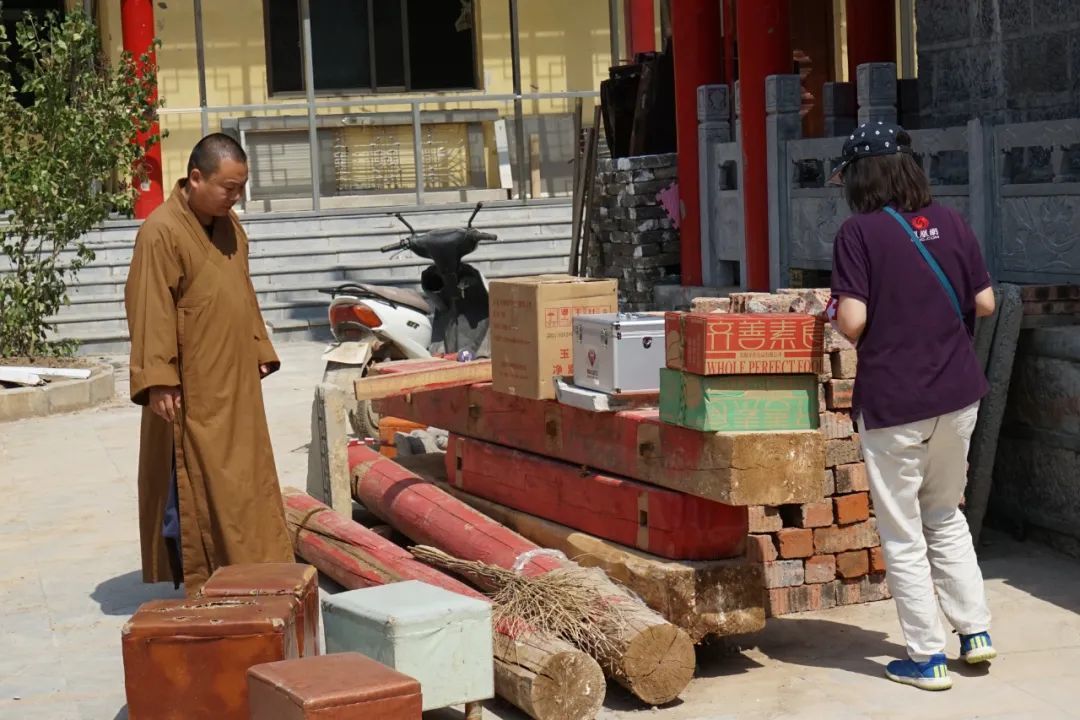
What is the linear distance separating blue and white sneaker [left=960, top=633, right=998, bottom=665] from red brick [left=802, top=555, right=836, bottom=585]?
868mm

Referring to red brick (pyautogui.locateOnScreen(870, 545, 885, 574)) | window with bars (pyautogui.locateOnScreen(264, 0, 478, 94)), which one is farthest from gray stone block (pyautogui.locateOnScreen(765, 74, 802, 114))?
window with bars (pyautogui.locateOnScreen(264, 0, 478, 94))

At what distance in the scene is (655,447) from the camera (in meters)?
5.93

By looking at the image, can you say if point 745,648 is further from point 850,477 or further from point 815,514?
point 850,477

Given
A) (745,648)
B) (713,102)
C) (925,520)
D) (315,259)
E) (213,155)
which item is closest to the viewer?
(925,520)

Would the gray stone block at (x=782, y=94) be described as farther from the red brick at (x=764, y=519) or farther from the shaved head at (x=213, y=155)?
the shaved head at (x=213, y=155)

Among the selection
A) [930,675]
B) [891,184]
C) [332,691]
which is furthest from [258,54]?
[332,691]

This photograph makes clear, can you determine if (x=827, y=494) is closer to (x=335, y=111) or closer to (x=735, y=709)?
(x=735, y=709)

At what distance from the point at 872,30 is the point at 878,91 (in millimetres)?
2893

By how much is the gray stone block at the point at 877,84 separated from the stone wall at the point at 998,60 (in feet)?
3.20

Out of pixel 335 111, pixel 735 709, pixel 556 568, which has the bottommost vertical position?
pixel 735 709

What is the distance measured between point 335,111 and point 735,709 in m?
17.1

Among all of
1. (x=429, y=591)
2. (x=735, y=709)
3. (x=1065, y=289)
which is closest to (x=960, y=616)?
(x=735, y=709)

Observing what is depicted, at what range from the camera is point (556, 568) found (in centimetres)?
590

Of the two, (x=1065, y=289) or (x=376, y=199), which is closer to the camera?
(x=1065, y=289)
